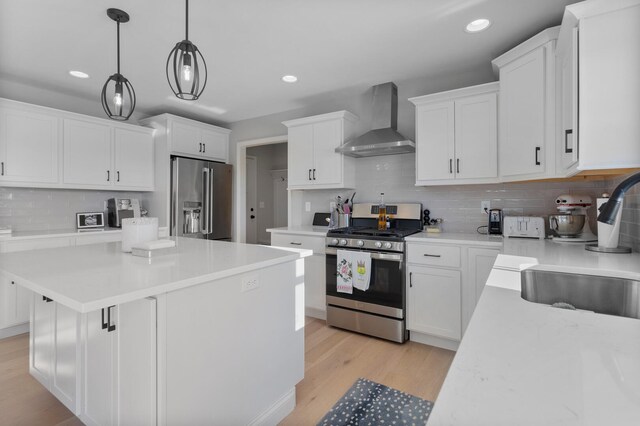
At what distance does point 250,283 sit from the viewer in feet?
5.32

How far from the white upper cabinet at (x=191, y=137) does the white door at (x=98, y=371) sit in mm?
3010

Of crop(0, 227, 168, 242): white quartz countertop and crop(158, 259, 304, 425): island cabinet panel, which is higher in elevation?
crop(0, 227, 168, 242): white quartz countertop

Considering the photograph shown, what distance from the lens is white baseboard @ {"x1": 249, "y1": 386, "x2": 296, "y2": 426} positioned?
168 centimetres

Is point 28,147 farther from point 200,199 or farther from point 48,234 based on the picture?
point 200,199

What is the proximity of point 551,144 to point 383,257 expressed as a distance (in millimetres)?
1485

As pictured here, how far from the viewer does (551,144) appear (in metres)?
2.20

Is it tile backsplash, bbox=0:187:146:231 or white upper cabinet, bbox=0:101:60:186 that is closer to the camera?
white upper cabinet, bbox=0:101:60:186

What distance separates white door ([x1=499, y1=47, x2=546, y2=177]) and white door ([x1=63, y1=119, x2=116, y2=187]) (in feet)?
13.5

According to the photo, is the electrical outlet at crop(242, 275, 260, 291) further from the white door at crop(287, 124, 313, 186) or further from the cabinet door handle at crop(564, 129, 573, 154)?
the white door at crop(287, 124, 313, 186)

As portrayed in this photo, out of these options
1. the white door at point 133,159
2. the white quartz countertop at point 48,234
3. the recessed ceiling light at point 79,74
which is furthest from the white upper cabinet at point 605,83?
the white door at point 133,159

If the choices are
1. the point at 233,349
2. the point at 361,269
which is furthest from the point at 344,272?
the point at 233,349

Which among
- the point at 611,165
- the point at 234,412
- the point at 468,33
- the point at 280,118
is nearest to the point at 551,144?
the point at 611,165

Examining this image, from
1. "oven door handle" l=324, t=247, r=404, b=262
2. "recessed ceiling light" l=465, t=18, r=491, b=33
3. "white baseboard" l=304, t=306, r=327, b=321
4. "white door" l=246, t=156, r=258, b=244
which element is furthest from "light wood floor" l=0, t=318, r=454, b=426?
"white door" l=246, t=156, r=258, b=244

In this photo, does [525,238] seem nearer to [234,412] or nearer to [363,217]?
[363,217]
